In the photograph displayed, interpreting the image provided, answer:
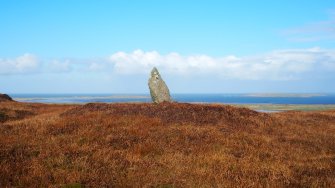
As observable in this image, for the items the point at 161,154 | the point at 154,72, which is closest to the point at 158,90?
the point at 154,72

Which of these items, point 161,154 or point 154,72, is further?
point 154,72

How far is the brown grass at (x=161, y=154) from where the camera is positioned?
9.91 m

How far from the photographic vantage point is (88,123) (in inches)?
784

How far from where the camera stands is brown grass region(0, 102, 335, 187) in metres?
9.91

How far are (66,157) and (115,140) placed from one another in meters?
3.95

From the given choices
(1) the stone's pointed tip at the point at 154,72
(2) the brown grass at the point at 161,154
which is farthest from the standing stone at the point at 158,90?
(2) the brown grass at the point at 161,154

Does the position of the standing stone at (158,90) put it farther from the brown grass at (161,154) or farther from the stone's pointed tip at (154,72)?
the brown grass at (161,154)

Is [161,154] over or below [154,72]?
below

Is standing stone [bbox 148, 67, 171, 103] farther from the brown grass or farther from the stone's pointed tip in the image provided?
the brown grass

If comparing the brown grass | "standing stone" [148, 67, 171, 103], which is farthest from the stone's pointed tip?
the brown grass

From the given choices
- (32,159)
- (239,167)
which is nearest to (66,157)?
(32,159)

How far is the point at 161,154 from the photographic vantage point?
13.9 m

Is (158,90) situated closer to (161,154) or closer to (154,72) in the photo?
(154,72)

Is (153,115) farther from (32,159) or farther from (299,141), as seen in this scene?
(32,159)
